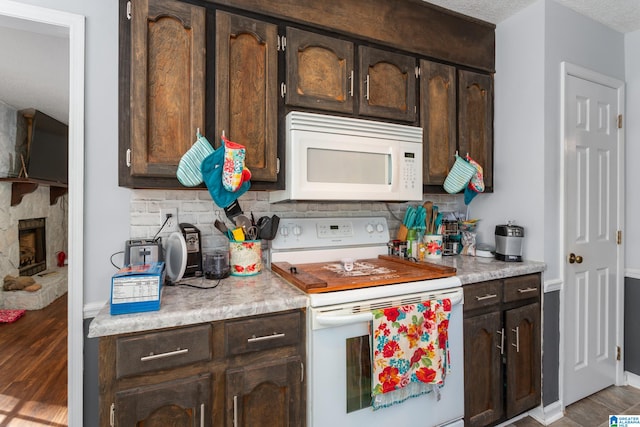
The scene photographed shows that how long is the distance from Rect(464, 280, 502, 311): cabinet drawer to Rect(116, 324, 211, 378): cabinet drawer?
4.21ft

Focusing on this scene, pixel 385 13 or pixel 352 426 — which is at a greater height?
pixel 385 13

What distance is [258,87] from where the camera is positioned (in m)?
1.57

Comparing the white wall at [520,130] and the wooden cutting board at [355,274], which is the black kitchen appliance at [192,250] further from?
the white wall at [520,130]

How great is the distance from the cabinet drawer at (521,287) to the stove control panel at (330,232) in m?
0.73

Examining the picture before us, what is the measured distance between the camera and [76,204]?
141 cm

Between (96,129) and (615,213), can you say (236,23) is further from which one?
(615,213)

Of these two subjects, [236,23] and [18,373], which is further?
[18,373]

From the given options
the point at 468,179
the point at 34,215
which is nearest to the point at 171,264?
the point at 468,179

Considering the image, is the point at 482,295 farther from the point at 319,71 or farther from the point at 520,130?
the point at 319,71

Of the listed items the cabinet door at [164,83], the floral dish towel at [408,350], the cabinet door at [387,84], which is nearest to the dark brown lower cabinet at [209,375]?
the floral dish towel at [408,350]

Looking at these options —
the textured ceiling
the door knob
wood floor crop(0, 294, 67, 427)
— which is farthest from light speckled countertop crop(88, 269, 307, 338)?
the textured ceiling

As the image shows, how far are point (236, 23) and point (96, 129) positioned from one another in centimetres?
80

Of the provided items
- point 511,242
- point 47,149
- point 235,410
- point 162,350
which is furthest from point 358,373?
point 47,149

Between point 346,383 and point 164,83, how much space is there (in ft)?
4.94
